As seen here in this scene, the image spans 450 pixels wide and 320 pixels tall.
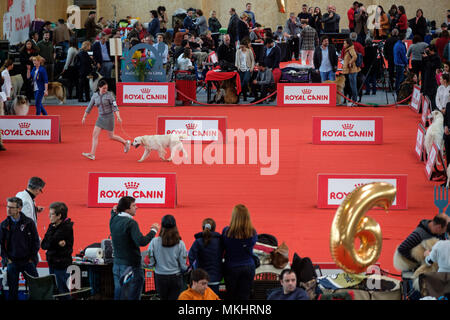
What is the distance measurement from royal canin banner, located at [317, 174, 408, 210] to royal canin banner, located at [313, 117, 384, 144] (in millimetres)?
5124

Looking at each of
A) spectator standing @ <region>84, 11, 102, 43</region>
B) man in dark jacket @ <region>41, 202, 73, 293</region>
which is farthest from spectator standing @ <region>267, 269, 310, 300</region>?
spectator standing @ <region>84, 11, 102, 43</region>

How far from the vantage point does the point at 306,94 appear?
22.7 metres

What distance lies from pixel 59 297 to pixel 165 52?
55.5 feet

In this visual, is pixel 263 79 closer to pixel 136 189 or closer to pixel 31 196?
pixel 136 189

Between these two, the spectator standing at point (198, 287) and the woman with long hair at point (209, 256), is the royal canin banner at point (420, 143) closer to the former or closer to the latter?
the woman with long hair at point (209, 256)

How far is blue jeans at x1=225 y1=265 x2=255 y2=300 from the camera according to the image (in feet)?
26.2

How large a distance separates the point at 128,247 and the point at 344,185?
5.08 m

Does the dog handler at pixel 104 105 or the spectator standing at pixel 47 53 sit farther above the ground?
the spectator standing at pixel 47 53

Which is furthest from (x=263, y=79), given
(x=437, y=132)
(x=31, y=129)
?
(x=437, y=132)

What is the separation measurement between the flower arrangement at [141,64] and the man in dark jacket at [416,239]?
16.1 metres

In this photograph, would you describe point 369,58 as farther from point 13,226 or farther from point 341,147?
point 13,226

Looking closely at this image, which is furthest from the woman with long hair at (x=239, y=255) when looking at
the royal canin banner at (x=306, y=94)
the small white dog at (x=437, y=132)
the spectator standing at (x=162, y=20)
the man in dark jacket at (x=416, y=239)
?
the spectator standing at (x=162, y=20)

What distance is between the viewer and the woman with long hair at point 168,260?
790 cm

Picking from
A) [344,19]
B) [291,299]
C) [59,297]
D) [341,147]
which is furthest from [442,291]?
[344,19]
